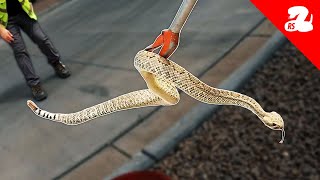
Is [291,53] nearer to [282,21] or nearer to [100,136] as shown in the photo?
[100,136]

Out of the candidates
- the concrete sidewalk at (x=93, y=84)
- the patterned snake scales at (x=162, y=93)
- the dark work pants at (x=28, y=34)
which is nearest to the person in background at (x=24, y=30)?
the dark work pants at (x=28, y=34)

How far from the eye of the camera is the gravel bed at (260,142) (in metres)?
1.09

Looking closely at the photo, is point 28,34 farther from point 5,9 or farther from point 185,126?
point 185,126

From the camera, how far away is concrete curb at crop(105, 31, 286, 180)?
115 cm

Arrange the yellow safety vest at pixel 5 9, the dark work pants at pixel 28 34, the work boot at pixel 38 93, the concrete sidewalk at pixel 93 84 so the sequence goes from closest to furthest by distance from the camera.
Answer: the yellow safety vest at pixel 5 9 → the dark work pants at pixel 28 34 → the work boot at pixel 38 93 → the concrete sidewalk at pixel 93 84

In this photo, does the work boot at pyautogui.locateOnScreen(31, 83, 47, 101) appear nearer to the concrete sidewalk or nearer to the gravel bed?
the concrete sidewalk

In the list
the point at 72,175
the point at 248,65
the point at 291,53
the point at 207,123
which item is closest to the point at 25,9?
the point at 72,175

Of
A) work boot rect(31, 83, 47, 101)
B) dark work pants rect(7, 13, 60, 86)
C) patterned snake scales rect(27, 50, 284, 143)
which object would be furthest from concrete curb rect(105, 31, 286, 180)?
patterned snake scales rect(27, 50, 284, 143)

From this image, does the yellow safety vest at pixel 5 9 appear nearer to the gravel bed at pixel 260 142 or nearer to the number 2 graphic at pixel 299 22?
the number 2 graphic at pixel 299 22

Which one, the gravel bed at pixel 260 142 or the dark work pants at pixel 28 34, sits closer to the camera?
Answer: the dark work pants at pixel 28 34

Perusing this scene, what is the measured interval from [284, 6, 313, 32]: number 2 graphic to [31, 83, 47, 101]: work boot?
72 cm

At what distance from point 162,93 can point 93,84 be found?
116cm

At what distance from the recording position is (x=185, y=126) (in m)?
1.22

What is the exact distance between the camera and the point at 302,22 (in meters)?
0.25
